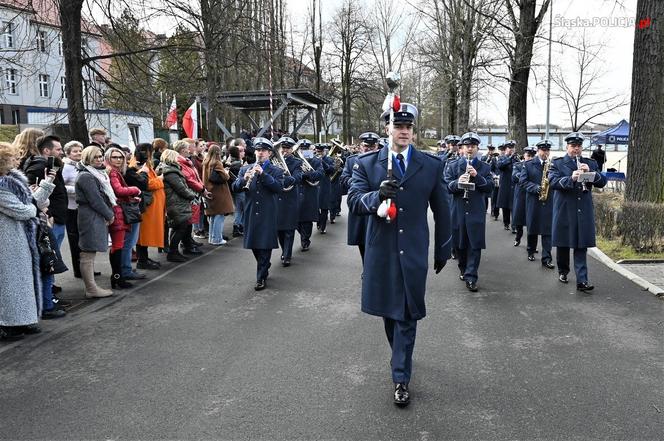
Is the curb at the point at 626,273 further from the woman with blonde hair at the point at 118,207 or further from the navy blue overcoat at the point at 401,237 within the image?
the woman with blonde hair at the point at 118,207

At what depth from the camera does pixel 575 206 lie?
7.79 m

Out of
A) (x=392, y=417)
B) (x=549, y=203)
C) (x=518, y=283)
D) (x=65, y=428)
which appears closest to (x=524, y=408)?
(x=392, y=417)

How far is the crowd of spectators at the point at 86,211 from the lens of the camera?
18.2 feet

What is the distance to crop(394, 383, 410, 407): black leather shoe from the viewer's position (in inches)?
163

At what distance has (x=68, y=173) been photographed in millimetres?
7930

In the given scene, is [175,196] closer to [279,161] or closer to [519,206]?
[279,161]

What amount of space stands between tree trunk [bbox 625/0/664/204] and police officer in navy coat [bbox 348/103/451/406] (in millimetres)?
8198

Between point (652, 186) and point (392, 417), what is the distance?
9073mm

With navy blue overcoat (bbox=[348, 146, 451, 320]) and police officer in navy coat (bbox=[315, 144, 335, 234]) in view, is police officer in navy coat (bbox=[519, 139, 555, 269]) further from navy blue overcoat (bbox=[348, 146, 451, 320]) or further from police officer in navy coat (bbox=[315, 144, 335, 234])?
navy blue overcoat (bbox=[348, 146, 451, 320])

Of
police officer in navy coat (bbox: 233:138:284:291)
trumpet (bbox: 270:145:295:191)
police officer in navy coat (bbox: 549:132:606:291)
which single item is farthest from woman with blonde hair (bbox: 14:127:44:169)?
police officer in navy coat (bbox: 549:132:606:291)

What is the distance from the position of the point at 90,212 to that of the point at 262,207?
224 centimetres

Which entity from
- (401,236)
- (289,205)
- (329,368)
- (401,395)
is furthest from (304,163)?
(401,395)

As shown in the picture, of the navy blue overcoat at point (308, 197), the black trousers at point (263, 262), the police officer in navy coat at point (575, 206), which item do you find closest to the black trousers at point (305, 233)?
the navy blue overcoat at point (308, 197)

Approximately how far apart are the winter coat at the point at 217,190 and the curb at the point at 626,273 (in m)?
6.70
